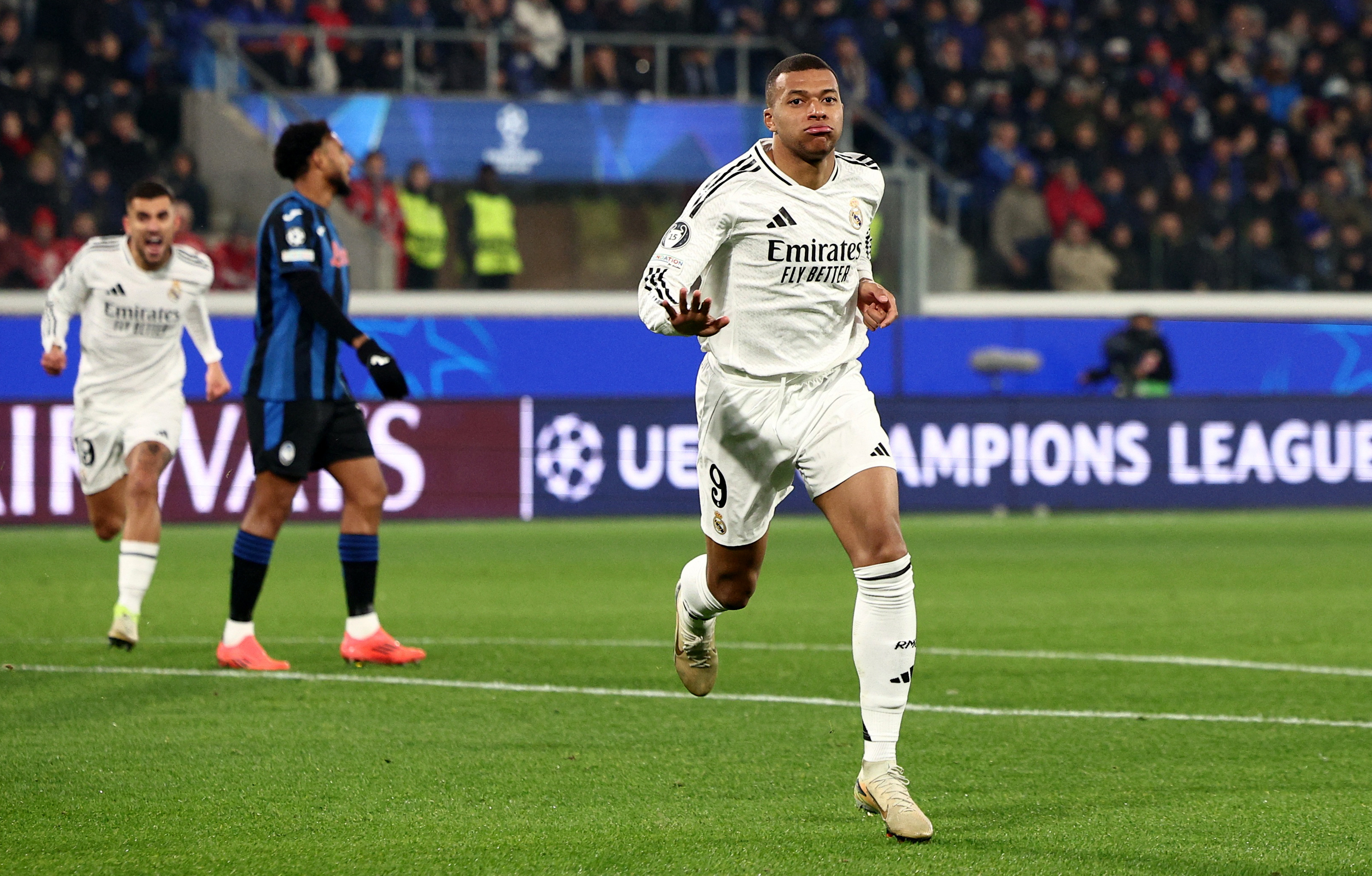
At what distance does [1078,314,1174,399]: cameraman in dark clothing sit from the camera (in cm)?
1873

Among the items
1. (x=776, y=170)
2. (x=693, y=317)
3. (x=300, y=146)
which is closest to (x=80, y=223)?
(x=300, y=146)

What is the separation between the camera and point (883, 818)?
459 cm

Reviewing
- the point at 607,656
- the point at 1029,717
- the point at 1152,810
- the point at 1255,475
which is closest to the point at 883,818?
the point at 1152,810

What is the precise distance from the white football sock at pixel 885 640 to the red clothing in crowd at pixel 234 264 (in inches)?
552

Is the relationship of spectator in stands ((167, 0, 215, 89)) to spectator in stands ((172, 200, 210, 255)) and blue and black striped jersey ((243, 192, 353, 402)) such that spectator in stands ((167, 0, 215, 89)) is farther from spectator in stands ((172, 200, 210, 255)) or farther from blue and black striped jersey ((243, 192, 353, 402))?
blue and black striped jersey ((243, 192, 353, 402))

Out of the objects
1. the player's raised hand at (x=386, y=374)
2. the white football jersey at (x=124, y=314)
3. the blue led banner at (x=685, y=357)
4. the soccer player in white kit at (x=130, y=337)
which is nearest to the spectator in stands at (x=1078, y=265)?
the blue led banner at (x=685, y=357)

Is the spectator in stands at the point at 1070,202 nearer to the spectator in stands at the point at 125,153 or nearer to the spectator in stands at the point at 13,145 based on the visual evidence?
the spectator in stands at the point at 125,153

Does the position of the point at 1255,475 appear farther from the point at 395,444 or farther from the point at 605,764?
the point at 605,764

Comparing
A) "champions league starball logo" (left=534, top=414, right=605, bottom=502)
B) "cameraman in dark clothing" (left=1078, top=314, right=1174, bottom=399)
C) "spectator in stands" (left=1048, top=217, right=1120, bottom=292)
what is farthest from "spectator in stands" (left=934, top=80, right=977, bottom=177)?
"champions league starball logo" (left=534, top=414, right=605, bottom=502)

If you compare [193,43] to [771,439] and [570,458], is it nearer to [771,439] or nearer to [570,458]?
[570,458]

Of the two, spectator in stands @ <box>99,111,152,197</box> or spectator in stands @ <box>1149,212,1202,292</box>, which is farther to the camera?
spectator in stands @ <box>1149,212,1202,292</box>

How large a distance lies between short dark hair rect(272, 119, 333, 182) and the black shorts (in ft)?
3.16

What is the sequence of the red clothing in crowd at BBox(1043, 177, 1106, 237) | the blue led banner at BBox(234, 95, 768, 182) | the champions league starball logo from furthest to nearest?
the red clothing in crowd at BBox(1043, 177, 1106, 237), the blue led banner at BBox(234, 95, 768, 182), the champions league starball logo

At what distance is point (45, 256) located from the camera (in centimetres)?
1736
